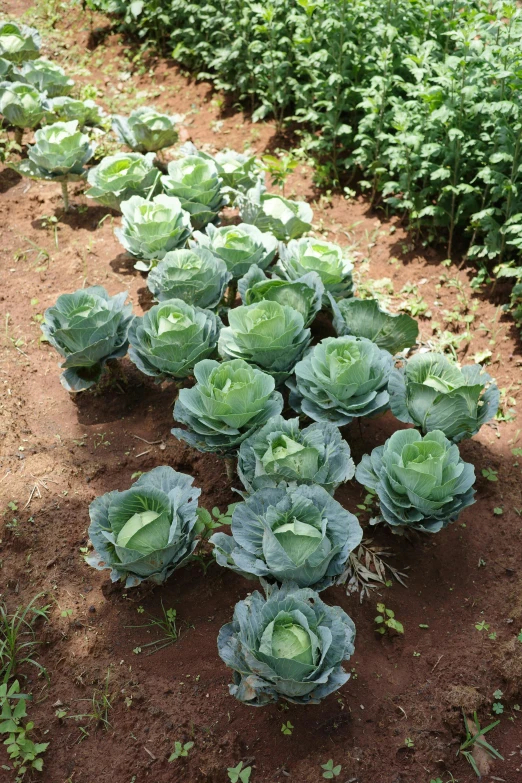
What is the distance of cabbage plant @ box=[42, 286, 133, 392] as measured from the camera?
3.39m

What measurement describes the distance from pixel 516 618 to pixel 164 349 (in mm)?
1937

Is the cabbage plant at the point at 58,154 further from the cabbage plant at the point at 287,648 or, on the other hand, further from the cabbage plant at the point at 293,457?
the cabbage plant at the point at 287,648

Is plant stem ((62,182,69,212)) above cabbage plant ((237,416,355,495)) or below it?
below

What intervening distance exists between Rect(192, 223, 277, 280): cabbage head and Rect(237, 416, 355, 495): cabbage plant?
54.3 inches

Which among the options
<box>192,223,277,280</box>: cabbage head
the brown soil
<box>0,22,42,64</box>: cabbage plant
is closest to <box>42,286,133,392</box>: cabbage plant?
the brown soil

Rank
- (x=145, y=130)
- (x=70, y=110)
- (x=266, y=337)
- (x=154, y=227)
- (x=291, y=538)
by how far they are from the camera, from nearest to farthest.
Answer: (x=291, y=538) < (x=266, y=337) < (x=154, y=227) < (x=145, y=130) < (x=70, y=110)

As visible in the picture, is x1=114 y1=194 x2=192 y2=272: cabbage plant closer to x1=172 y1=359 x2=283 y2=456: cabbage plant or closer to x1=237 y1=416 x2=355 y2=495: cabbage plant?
x1=172 y1=359 x2=283 y2=456: cabbage plant

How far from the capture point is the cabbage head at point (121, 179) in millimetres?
4539

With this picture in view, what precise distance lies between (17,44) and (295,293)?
4.69m

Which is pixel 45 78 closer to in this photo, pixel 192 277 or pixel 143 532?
pixel 192 277

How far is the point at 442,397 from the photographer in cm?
296

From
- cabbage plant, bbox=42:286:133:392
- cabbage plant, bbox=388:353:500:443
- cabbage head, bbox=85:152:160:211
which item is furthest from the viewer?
cabbage head, bbox=85:152:160:211

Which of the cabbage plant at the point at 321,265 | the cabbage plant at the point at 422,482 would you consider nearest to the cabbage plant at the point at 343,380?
the cabbage plant at the point at 422,482

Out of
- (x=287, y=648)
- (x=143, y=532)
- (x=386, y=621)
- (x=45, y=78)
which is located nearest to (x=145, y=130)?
(x=45, y=78)
